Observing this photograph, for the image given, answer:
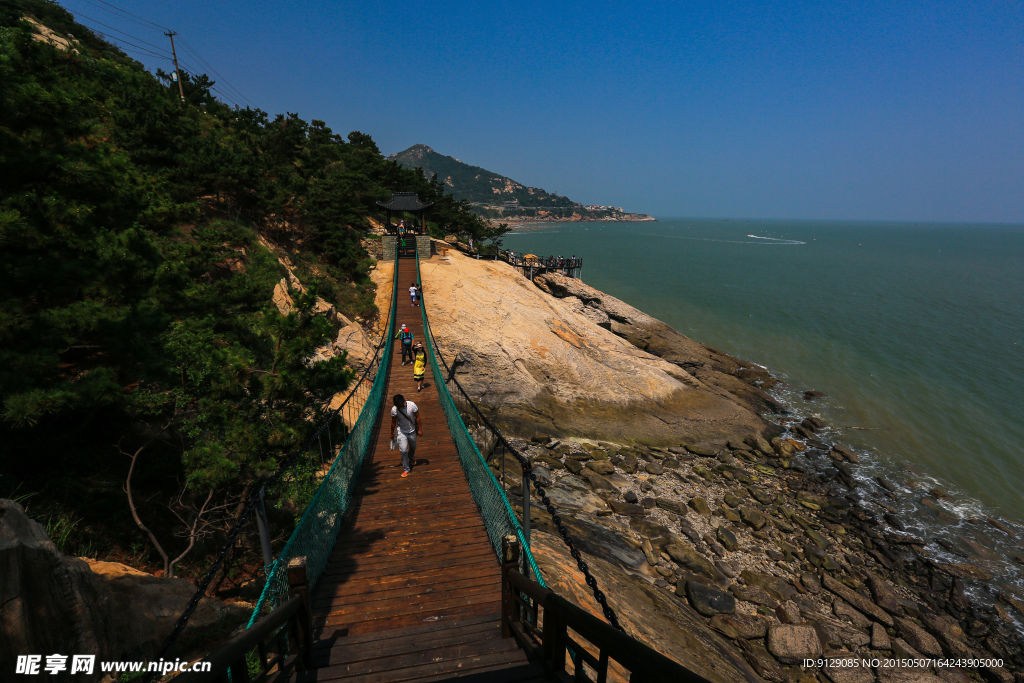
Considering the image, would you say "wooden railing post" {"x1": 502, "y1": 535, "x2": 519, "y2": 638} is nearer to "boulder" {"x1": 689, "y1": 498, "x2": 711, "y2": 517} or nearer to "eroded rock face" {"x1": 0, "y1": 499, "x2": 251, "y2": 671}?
"eroded rock face" {"x1": 0, "y1": 499, "x2": 251, "y2": 671}

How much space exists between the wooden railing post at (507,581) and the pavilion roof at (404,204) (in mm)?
26595

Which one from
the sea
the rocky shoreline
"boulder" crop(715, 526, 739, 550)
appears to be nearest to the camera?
the rocky shoreline

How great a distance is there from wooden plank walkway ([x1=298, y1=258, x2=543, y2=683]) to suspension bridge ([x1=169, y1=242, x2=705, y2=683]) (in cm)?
2

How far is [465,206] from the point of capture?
151 feet

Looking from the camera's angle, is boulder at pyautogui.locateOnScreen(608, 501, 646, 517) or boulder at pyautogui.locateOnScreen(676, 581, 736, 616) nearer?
boulder at pyautogui.locateOnScreen(676, 581, 736, 616)

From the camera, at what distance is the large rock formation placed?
59.6ft

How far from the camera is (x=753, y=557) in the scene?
12344 millimetres

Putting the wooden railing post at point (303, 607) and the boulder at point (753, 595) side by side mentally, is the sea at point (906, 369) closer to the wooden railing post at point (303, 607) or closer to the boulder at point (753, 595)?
the boulder at point (753, 595)

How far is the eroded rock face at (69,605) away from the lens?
12.2 feet

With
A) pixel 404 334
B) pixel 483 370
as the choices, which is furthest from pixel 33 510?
pixel 483 370

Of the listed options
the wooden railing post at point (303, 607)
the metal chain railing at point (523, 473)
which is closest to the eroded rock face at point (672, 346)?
the metal chain railing at point (523, 473)

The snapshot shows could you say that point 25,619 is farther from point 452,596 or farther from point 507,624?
point 507,624

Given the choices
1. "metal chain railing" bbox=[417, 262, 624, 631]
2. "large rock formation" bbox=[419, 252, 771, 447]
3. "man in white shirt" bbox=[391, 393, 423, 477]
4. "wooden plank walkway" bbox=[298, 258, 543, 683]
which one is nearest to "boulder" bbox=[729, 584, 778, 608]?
"metal chain railing" bbox=[417, 262, 624, 631]

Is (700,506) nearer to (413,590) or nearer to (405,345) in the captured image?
(405,345)
